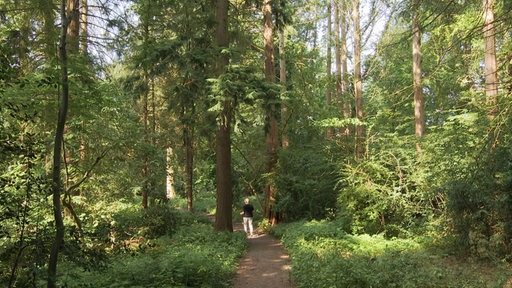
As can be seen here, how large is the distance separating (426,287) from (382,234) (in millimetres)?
5731

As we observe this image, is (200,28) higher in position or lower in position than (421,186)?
higher

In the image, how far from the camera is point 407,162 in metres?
12.9

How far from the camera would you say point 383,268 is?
7070mm

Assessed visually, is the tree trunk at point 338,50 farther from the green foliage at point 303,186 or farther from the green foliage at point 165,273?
the green foliage at point 165,273

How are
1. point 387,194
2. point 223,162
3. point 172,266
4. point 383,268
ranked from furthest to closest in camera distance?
1. point 223,162
2. point 387,194
3. point 172,266
4. point 383,268

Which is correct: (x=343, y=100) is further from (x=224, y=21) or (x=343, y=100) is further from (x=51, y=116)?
(x=51, y=116)

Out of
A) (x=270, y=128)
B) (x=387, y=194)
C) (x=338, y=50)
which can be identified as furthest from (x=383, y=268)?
(x=338, y=50)

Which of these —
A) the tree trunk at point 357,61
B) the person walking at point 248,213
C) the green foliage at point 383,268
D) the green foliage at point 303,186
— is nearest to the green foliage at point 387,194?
the green foliage at point 383,268

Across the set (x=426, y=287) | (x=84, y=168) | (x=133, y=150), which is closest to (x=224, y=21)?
(x=133, y=150)

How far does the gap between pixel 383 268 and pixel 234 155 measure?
14881 millimetres

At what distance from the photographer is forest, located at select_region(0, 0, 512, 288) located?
5.55 metres

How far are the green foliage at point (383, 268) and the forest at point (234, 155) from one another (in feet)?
0.15

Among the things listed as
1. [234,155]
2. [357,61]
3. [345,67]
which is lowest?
[234,155]

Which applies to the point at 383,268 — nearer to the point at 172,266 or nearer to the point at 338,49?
the point at 172,266
